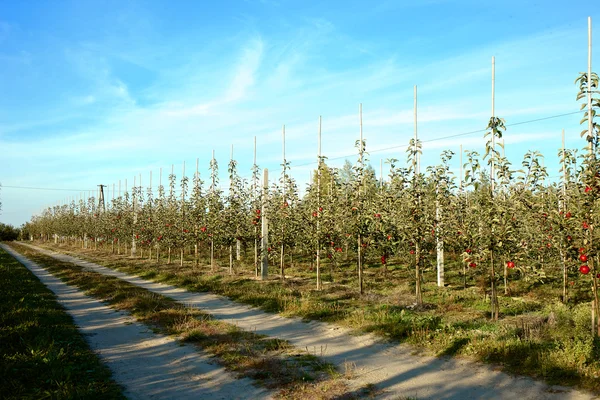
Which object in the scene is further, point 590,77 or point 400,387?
point 590,77

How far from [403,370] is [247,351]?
106 inches

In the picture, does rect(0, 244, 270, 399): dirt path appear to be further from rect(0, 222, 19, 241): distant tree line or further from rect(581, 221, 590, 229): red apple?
rect(0, 222, 19, 241): distant tree line

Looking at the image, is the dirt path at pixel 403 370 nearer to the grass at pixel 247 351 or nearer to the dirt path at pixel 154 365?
the grass at pixel 247 351

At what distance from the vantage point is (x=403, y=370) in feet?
21.5

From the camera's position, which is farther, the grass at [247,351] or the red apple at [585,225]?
the red apple at [585,225]

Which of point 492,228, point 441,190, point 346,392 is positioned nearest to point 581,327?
point 492,228

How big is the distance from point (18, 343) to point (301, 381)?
5.30 meters

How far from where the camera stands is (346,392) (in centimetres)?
564

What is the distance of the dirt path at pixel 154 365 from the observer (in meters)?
5.84

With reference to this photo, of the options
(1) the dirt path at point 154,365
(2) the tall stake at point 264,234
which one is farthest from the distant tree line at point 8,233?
(1) the dirt path at point 154,365

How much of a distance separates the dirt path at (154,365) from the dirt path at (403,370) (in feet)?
5.67

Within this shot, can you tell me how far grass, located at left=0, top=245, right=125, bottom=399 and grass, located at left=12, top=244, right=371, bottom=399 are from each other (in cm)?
176

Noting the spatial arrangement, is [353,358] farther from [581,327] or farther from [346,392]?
[581,327]

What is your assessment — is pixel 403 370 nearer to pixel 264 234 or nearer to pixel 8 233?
pixel 264 234
